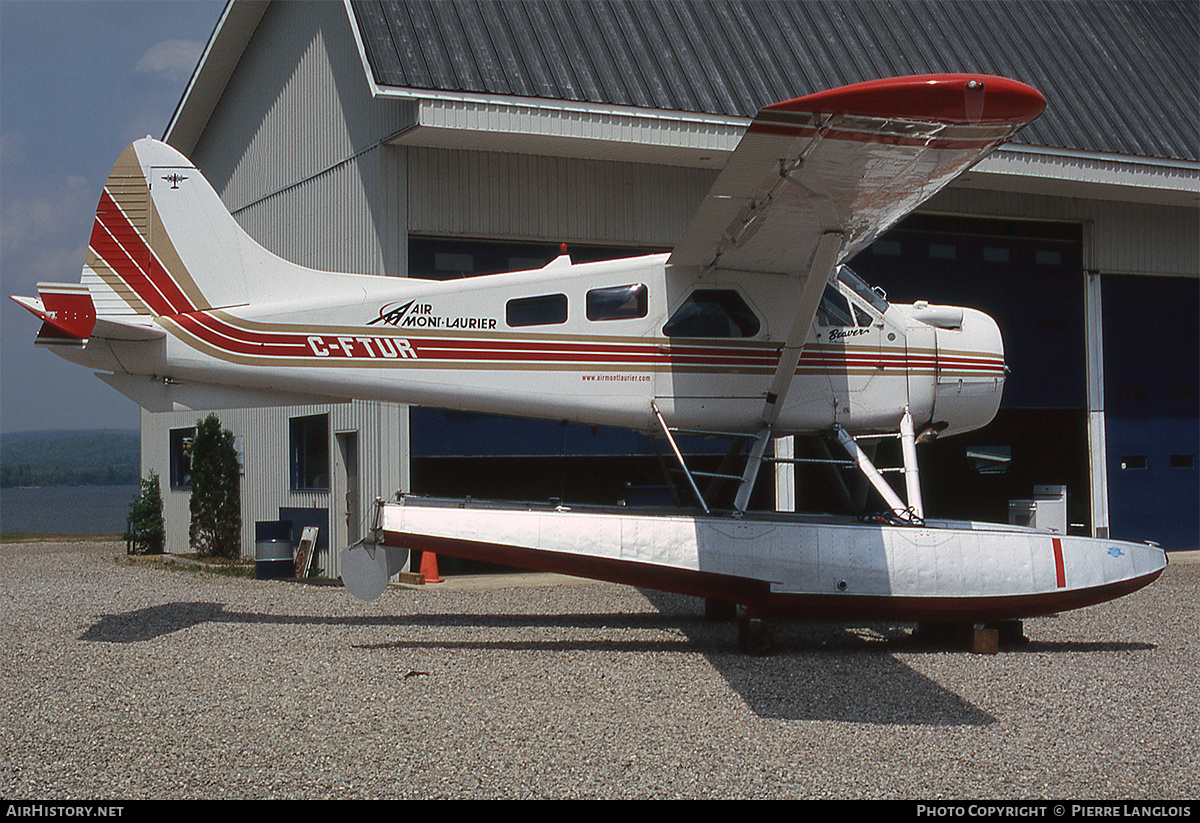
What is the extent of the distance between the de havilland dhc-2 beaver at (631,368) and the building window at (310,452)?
629 centimetres

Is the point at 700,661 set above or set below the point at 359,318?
below

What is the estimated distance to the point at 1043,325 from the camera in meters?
15.1

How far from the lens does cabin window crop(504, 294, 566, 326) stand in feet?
26.6

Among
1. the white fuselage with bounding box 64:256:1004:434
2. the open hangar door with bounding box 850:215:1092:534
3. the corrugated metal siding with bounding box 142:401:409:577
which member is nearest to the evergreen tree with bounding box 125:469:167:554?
the corrugated metal siding with bounding box 142:401:409:577

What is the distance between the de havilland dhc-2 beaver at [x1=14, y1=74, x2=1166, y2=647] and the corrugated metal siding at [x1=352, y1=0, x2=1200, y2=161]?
14.0ft

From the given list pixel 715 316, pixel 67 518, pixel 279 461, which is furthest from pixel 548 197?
pixel 67 518

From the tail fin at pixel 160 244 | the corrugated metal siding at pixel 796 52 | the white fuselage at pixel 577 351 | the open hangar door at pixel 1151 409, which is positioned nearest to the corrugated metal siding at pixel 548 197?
the corrugated metal siding at pixel 796 52

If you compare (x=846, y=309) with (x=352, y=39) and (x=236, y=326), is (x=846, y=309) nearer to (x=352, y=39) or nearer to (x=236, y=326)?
(x=236, y=326)

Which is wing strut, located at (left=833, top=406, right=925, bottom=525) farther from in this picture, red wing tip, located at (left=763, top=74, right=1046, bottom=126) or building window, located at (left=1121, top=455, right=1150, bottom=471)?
building window, located at (left=1121, top=455, right=1150, bottom=471)

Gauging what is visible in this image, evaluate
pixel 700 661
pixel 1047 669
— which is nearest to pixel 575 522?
pixel 700 661

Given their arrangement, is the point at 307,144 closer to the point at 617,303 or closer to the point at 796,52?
the point at 796,52

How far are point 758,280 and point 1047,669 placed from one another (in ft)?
12.2

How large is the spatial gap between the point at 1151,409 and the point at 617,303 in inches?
449

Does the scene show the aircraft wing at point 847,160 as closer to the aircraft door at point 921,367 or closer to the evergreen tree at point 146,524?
the aircraft door at point 921,367
